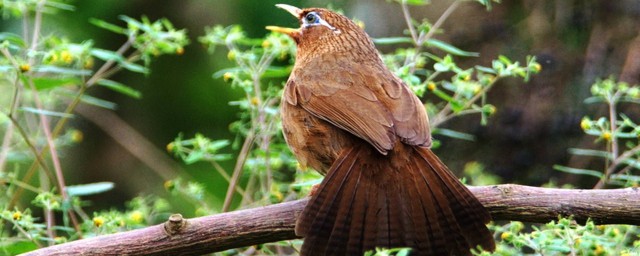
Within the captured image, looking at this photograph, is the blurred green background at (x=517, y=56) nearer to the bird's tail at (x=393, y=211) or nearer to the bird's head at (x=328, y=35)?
the bird's head at (x=328, y=35)

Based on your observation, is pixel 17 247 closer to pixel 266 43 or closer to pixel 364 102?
pixel 266 43

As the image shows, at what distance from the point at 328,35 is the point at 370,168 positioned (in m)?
1.21

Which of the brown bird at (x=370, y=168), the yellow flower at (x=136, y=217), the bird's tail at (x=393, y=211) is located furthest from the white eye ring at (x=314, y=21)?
the yellow flower at (x=136, y=217)

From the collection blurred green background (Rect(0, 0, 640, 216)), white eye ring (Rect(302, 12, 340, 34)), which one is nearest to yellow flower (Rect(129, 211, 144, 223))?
white eye ring (Rect(302, 12, 340, 34))

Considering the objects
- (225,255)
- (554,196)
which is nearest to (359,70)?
(225,255)

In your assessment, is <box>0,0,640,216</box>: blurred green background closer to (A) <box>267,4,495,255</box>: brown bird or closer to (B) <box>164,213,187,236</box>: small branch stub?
(A) <box>267,4,495,255</box>: brown bird

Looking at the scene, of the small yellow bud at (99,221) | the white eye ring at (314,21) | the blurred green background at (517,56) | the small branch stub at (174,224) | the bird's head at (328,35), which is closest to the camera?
the small branch stub at (174,224)

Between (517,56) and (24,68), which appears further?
(517,56)

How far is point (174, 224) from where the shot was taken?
3.36 m

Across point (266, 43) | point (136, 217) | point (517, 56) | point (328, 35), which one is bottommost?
point (136, 217)

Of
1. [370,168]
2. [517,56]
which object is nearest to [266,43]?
[370,168]

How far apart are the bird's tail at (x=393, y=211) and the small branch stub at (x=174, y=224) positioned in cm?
39

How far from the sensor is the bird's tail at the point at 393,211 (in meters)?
3.53

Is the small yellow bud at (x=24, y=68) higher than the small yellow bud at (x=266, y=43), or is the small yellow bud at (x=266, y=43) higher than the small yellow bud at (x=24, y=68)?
the small yellow bud at (x=266, y=43)
